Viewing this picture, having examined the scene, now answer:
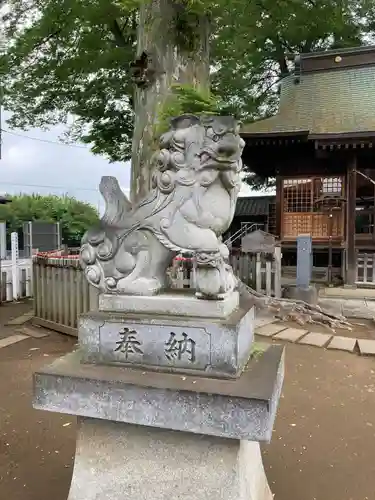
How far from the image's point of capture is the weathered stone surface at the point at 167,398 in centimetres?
189

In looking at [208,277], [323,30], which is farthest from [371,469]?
[323,30]

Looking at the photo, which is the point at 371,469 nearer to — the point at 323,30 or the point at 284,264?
the point at 284,264

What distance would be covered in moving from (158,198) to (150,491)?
1.56m

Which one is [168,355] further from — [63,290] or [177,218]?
[63,290]

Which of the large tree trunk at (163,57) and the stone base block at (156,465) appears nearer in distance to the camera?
the stone base block at (156,465)

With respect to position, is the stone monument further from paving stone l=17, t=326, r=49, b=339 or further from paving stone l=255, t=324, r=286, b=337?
paving stone l=17, t=326, r=49, b=339

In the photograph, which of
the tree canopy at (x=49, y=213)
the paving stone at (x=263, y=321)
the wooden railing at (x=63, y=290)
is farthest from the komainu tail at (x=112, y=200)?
the tree canopy at (x=49, y=213)

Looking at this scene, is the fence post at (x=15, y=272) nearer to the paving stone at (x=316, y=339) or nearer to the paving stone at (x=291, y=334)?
the paving stone at (x=291, y=334)

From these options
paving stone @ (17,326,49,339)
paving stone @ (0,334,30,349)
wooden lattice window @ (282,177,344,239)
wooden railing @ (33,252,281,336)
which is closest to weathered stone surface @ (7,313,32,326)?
wooden railing @ (33,252,281,336)

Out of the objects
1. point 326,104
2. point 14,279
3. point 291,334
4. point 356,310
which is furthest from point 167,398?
point 326,104

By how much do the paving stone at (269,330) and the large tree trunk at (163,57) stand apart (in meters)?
3.16

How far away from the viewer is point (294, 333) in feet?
22.0

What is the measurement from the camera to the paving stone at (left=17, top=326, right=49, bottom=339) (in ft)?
21.6

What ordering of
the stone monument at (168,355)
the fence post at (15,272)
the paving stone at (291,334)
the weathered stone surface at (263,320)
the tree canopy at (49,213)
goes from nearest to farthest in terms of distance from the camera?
1. the stone monument at (168,355)
2. the paving stone at (291,334)
3. the weathered stone surface at (263,320)
4. the fence post at (15,272)
5. the tree canopy at (49,213)
